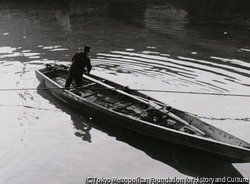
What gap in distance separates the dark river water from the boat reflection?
0.09 ft

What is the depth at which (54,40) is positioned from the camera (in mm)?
18453

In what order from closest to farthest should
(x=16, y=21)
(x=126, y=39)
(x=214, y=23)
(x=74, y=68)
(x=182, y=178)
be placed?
(x=182, y=178)
(x=74, y=68)
(x=126, y=39)
(x=214, y=23)
(x=16, y=21)

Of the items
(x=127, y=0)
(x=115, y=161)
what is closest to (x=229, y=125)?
(x=115, y=161)

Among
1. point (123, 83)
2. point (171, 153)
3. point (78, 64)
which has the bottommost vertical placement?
point (171, 153)

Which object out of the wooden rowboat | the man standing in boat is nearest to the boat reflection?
the wooden rowboat

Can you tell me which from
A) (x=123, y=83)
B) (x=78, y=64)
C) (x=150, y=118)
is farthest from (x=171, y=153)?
(x=123, y=83)

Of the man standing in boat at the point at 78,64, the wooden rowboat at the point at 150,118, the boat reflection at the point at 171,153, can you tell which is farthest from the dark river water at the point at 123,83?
the man standing in boat at the point at 78,64

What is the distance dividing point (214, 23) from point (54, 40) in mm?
14726

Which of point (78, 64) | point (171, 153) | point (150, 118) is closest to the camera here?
point (171, 153)

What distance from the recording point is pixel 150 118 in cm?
759

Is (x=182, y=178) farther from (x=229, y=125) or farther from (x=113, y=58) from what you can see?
(x=113, y=58)

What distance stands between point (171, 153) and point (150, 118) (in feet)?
4.02

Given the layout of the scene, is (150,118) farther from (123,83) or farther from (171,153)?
(123,83)

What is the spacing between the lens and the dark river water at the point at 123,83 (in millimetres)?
6977
